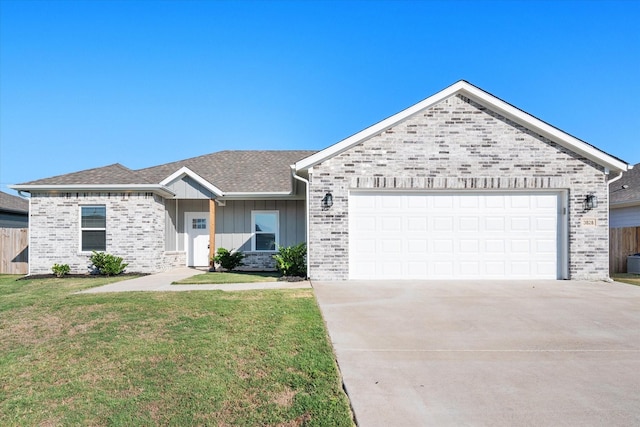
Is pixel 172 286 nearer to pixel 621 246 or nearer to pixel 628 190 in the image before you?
pixel 621 246

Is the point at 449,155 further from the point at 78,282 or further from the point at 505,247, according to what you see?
the point at 78,282

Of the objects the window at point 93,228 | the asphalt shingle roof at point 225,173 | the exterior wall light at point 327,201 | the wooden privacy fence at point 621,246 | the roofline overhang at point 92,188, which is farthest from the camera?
the wooden privacy fence at point 621,246

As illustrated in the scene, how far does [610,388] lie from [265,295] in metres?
6.12

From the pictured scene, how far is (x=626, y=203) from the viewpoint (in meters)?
16.8

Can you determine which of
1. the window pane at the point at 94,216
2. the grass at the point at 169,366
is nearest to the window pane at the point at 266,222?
the window pane at the point at 94,216

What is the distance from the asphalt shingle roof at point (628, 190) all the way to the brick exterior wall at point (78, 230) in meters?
19.3

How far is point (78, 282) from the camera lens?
1155 centimetres

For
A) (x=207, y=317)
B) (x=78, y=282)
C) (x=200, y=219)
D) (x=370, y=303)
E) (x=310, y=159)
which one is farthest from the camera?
(x=200, y=219)

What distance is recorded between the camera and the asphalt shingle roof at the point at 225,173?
45.5 feet

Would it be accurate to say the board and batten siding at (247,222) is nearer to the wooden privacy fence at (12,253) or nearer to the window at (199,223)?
the window at (199,223)

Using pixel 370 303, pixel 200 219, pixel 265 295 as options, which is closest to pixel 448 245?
pixel 370 303

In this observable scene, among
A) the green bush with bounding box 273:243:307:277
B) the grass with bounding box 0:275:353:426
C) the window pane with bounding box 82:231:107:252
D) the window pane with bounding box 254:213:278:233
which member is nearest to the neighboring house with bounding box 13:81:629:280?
the green bush with bounding box 273:243:307:277

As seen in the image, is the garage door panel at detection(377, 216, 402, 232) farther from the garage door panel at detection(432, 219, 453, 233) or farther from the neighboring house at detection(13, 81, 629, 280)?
the garage door panel at detection(432, 219, 453, 233)

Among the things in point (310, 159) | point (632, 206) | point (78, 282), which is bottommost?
point (78, 282)
